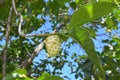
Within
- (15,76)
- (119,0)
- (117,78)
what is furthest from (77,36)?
(119,0)

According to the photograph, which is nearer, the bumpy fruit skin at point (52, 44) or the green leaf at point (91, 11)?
the green leaf at point (91, 11)

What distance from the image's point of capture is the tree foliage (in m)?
0.94

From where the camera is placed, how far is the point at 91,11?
36.5 inches

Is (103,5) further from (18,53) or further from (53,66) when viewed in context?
(53,66)

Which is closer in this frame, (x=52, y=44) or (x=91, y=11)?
(x=91, y=11)

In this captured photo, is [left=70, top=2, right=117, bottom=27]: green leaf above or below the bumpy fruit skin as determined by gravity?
above

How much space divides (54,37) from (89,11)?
0.15 meters

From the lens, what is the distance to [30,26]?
136 inches

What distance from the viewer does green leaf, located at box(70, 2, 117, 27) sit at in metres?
0.92

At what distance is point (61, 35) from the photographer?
39.6 inches

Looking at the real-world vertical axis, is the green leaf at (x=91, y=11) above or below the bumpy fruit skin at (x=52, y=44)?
above

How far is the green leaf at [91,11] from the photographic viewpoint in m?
0.92

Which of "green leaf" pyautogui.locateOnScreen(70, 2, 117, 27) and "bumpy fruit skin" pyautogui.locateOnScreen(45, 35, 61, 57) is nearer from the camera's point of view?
"green leaf" pyautogui.locateOnScreen(70, 2, 117, 27)

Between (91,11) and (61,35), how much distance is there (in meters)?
0.13
